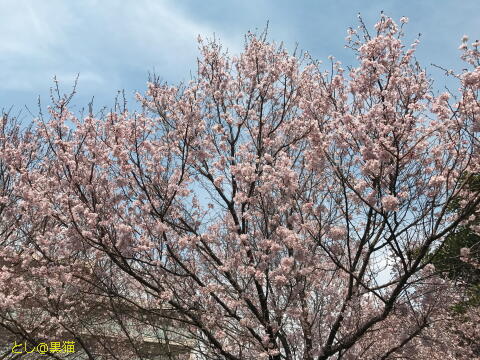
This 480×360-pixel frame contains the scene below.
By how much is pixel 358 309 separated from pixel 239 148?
4.08m

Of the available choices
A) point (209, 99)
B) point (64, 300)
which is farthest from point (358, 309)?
point (64, 300)

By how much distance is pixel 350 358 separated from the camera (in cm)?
822

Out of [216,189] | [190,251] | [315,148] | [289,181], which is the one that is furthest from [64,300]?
[315,148]

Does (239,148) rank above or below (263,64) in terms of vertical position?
below

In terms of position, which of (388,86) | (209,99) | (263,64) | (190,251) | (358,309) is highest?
(263,64)

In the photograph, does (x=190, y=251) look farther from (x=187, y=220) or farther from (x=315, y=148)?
(x=315, y=148)

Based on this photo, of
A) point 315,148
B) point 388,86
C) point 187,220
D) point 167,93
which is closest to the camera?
point 315,148

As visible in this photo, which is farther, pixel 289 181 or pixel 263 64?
pixel 263 64

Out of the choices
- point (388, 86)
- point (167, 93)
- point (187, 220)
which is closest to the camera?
point (388, 86)

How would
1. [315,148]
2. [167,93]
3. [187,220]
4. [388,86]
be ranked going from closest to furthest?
[315,148] < [388,86] < [187,220] < [167,93]

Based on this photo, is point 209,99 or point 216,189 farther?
point 209,99

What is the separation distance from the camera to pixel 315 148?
7.22 meters

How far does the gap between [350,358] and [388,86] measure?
16.8ft

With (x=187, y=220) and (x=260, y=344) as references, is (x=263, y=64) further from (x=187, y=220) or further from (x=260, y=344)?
(x=260, y=344)
